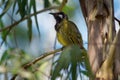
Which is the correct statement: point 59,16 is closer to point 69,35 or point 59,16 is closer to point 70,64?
point 69,35

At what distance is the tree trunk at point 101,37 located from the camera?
46.6 inches

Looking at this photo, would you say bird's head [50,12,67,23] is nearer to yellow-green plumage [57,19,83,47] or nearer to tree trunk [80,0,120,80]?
yellow-green plumage [57,19,83,47]

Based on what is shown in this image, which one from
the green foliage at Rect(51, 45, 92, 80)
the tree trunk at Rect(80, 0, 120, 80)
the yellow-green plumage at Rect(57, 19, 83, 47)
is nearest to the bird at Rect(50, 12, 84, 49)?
the yellow-green plumage at Rect(57, 19, 83, 47)

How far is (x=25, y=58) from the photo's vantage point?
1.58 m

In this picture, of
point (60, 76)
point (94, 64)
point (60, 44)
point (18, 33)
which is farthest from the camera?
point (18, 33)

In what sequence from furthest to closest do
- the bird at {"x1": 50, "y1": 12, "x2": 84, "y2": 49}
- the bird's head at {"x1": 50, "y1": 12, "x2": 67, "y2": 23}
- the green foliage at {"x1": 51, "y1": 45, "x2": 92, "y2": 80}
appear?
the bird's head at {"x1": 50, "y1": 12, "x2": 67, "y2": 23}
the bird at {"x1": 50, "y1": 12, "x2": 84, "y2": 49}
the green foliage at {"x1": 51, "y1": 45, "x2": 92, "y2": 80}

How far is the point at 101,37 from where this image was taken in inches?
48.5

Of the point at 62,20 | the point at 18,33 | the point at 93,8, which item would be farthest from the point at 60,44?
the point at 18,33

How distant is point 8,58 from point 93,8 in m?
0.47

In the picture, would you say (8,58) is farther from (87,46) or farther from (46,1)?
(87,46)

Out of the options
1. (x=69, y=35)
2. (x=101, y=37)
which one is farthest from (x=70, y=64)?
(x=69, y=35)

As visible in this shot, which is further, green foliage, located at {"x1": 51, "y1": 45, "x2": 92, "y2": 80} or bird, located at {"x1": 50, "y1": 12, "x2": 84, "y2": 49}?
bird, located at {"x1": 50, "y1": 12, "x2": 84, "y2": 49}

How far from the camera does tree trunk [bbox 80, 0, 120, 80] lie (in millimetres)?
1184

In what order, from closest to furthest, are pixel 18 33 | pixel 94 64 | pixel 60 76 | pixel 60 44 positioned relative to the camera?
pixel 60 76, pixel 94 64, pixel 60 44, pixel 18 33
